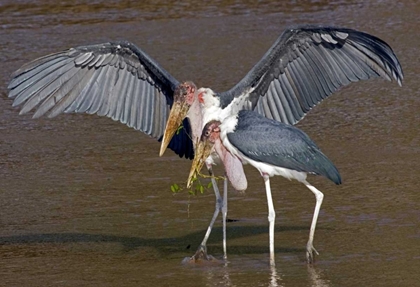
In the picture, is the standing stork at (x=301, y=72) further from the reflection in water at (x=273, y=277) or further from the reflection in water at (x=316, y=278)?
the reflection in water at (x=316, y=278)

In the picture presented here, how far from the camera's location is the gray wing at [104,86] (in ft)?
23.7

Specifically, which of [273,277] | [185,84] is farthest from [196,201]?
[273,277]

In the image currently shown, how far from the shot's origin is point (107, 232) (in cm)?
739

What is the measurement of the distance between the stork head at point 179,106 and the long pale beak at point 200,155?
0.31 meters

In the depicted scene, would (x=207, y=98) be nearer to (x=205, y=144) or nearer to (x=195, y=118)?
(x=195, y=118)

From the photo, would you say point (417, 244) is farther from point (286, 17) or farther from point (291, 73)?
point (286, 17)

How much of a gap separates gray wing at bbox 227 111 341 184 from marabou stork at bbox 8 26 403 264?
519 mm

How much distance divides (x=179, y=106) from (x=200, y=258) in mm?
1083

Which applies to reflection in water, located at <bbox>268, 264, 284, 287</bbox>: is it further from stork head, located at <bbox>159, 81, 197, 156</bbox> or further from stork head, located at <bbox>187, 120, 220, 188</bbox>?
stork head, located at <bbox>159, 81, 197, 156</bbox>

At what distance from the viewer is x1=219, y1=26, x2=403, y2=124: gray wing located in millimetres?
7266

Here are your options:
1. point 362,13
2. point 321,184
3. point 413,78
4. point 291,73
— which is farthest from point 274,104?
point 362,13

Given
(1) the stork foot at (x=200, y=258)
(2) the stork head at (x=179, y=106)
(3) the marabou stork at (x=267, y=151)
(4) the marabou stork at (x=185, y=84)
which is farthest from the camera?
(4) the marabou stork at (x=185, y=84)

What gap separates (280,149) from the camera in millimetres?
6555

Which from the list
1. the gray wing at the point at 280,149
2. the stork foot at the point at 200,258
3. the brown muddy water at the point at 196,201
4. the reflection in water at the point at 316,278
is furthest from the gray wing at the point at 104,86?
the reflection in water at the point at 316,278
